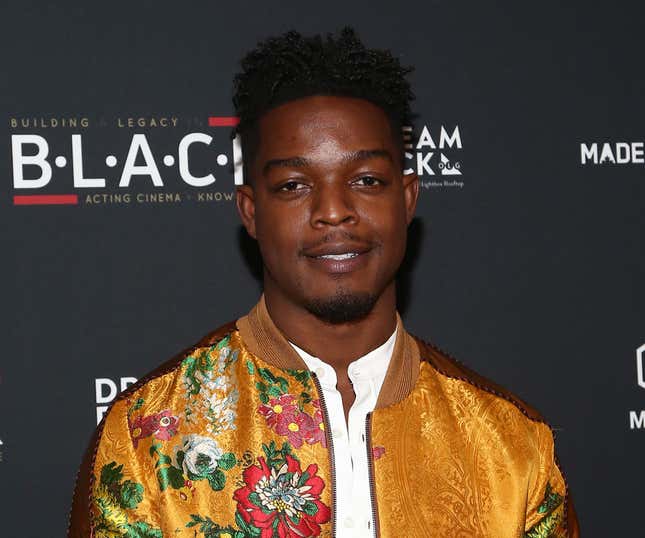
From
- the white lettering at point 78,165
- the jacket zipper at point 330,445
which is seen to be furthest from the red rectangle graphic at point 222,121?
the jacket zipper at point 330,445

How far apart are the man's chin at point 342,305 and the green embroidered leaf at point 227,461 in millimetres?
269

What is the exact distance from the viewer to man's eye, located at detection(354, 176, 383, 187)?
138cm

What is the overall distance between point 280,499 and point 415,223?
873 millimetres

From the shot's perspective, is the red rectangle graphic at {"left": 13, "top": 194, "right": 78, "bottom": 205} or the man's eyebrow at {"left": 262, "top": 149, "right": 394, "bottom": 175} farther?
the red rectangle graphic at {"left": 13, "top": 194, "right": 78, "bottom": 205}

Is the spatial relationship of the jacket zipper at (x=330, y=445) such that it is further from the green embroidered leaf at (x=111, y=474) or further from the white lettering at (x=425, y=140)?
the white lettering at (x=425, y=140)

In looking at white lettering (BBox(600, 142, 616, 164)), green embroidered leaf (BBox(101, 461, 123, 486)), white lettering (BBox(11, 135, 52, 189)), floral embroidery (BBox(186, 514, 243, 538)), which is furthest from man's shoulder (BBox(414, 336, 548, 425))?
white lettering (BBox(11, 135, 52, 189))

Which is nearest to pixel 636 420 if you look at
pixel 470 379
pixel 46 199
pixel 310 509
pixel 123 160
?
pixel 470 379

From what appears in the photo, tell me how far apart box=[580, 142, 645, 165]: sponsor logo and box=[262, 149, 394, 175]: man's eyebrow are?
86 cm

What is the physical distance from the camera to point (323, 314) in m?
1.39

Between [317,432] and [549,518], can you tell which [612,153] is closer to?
[549,518]

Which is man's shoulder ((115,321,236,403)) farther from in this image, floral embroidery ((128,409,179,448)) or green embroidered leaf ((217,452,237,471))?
green embroidered leaf ((217,452,237,471))

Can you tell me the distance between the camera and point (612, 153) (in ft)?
6.82

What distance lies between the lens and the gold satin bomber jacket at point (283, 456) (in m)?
1.35

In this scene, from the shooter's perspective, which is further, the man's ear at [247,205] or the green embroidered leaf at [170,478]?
the man's ear at [247,205]
